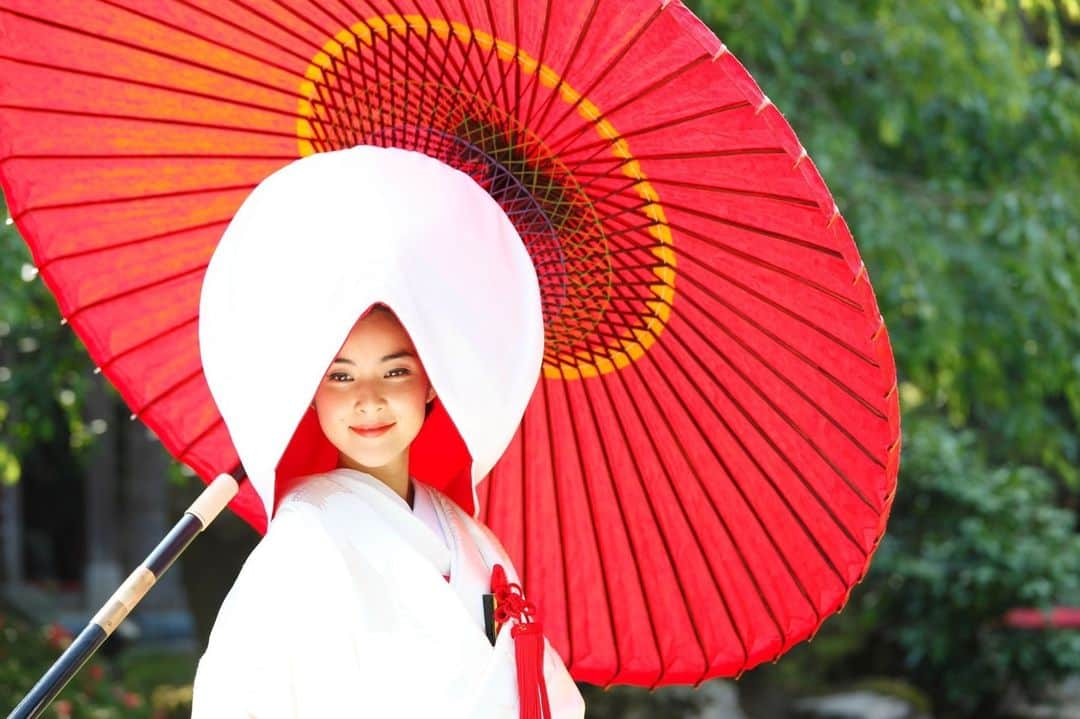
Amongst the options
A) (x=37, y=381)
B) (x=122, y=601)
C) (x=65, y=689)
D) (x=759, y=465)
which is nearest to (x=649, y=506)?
(x=759, y=465)

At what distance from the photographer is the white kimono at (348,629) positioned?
1589 mm

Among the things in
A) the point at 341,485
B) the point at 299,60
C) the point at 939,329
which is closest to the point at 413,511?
the point at 341,485

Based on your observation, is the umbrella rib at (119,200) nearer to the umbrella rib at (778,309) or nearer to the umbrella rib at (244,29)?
the umbrella rib at (244,29)

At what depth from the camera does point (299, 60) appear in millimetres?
1979

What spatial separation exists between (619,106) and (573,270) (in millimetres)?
312

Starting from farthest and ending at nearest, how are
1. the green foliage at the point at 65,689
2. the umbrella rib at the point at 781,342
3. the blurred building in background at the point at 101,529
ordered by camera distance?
the blurred building in background at the point at 101,529
the green foliage at the point at 65,689
the umbrella rib at the point at 781,342

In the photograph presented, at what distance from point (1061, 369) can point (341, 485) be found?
427cm

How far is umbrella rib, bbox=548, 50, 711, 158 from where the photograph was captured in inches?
63.9

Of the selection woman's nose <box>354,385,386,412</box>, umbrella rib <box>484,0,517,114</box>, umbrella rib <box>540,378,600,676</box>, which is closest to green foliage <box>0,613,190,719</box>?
umbrella rib <box>540,378,600,676</box>

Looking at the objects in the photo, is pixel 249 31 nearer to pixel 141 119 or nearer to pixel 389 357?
pixel 141 119

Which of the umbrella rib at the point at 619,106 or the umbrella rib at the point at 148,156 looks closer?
the umbrella rib at the point at 619,106

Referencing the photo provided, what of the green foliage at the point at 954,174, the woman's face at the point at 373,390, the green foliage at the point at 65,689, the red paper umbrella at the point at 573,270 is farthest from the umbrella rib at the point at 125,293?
the green foliage at the point at 65,689

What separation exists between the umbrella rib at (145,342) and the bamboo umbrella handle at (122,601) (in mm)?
268

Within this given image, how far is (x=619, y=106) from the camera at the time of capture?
179 cm
